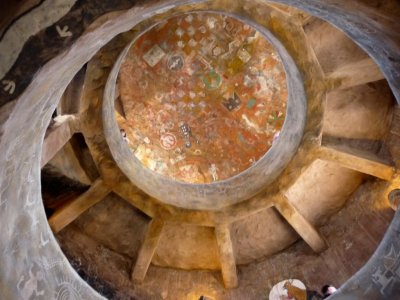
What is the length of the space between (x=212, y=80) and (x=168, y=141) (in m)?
2.44

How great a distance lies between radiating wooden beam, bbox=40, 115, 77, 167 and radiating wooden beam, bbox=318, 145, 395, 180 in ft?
14.8

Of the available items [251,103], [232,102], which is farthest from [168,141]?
[251,103]

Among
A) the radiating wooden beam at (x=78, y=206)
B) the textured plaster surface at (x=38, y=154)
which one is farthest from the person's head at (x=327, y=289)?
the radiating wooden beam at (x=78, y=206)

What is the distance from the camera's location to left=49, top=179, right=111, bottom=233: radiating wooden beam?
786 cm

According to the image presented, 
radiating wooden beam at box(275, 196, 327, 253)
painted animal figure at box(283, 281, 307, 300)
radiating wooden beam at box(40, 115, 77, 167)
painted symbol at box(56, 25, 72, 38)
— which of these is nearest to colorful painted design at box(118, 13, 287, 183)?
radiating wooden beam at box(275, 196, 327, 253)

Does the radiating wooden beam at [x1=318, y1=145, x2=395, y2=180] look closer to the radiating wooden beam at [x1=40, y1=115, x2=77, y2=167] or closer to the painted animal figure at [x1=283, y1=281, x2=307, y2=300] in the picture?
the painted animal figure at [x1=283, y1=281, x2=307, y2=300]

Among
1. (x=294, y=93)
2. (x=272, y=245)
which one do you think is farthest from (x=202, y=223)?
(x=294, y=93)

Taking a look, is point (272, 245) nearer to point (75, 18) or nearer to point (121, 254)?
point (121, 254)

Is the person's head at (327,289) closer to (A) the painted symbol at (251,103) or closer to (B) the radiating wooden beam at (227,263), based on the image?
(B) the radiating wooden beam at (227,263)

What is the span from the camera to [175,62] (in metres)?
13.7

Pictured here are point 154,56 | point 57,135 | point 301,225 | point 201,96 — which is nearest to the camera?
point 57,135

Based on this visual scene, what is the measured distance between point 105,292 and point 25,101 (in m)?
5.62

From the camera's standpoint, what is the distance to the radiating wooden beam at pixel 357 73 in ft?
22.9

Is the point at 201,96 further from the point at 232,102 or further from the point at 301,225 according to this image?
the point at 301,225
